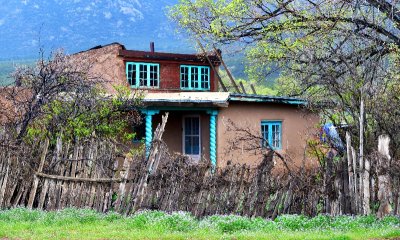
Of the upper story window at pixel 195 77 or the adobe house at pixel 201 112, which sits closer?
the adobe house at pixel 201 112

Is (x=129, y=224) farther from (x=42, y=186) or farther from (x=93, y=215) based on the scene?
(x=42, y=186)

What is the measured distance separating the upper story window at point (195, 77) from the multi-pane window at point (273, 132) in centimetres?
760

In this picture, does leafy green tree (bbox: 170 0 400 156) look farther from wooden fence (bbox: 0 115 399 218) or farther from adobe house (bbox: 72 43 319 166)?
wooden fence (bbox: 0 115 399 218)

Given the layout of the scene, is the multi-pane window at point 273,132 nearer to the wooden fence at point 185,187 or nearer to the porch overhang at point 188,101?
the porch overhang at point 188,101

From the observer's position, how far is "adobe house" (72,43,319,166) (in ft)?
70.9

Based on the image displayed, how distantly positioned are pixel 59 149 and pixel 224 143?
9.47 metres

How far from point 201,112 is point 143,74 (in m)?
6.23

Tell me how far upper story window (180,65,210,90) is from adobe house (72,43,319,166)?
16 cm

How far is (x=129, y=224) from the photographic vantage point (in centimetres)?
1084

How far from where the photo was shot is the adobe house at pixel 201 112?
851 inches

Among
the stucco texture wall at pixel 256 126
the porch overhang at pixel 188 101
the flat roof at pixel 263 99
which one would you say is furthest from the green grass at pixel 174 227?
the flat roof at pixel 263 99

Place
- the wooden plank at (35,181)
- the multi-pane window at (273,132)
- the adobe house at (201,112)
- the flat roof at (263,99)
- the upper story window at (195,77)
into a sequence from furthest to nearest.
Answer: the upper story window at (195,77) < the multi-pane window at (273,132) < the adobe house at (201,112) < the flat roof at (263,99) < the wooden plank at (35,181)

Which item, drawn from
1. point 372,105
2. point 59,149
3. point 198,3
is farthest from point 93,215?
point 198,3

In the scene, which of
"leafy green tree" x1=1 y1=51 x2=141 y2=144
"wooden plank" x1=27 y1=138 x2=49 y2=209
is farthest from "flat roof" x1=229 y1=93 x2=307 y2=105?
"wooden plank" x1=27 y1=138 x2=49 y2=209
